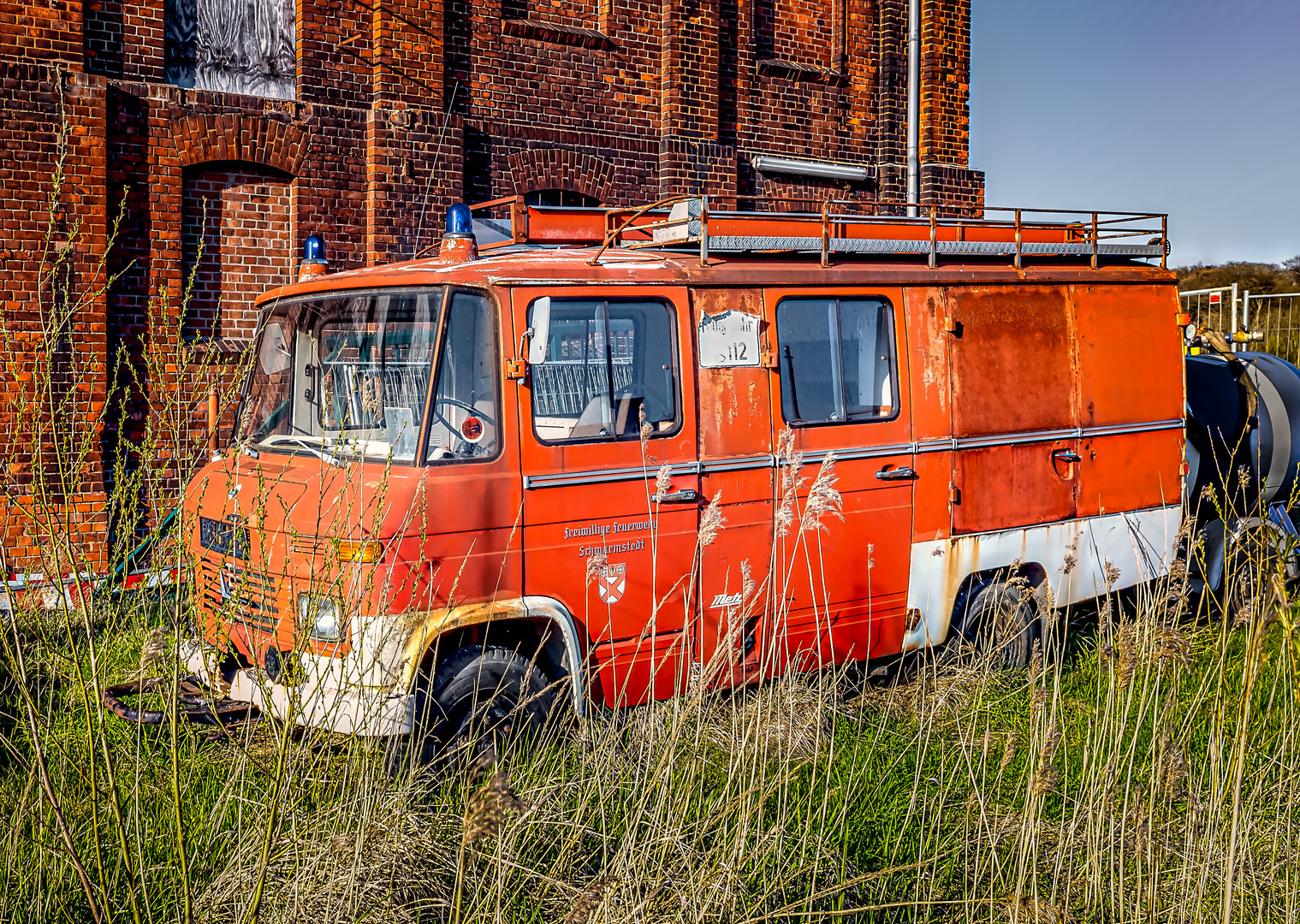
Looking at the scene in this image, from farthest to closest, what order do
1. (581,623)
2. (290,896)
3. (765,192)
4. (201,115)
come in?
1. (765,192)
2. (201,115)
3. (581,623)
4. (290,896)

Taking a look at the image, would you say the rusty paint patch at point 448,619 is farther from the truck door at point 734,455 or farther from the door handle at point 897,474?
the door handle at point 897,474

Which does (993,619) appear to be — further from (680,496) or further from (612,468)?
Result: (612,468)

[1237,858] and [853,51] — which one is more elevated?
[853,51]

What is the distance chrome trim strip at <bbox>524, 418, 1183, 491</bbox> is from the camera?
4988 millimetres

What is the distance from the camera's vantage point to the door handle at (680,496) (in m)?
5.21

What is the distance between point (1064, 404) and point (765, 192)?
7.39 m

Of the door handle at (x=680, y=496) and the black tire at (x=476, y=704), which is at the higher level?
the door handle at (x=680, y=496)

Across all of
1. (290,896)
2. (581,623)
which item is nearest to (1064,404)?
(581,623)

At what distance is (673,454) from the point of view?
17.3 ft

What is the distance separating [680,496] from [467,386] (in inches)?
44.7

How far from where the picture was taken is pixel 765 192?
1361 centimetres

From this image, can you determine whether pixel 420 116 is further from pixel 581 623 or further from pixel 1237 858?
pixel 1237 858

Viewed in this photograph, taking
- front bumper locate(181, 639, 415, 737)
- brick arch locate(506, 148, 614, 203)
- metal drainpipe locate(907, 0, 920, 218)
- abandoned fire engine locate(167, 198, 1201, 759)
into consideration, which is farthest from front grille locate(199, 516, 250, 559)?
metal drainpipe locate(907, 0, 920, 218)

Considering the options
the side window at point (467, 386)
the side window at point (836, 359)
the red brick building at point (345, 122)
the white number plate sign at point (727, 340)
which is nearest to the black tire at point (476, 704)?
the side window at point (467, 386)
